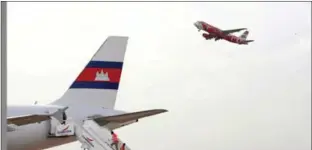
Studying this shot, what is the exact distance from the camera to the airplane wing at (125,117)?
614 inches

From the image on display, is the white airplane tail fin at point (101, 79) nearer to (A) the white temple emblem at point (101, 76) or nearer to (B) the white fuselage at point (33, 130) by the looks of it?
(A) the white temple emblem at point (101, 76)

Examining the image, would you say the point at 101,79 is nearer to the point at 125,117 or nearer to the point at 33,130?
the point at 125,117

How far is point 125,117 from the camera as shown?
16.6m

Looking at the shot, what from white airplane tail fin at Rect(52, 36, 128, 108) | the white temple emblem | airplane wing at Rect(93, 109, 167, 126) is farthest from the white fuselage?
the white temple emblem

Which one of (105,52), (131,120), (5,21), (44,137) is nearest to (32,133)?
(44,137)

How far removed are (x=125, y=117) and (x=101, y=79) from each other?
377 cm

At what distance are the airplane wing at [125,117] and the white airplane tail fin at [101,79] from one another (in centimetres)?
198

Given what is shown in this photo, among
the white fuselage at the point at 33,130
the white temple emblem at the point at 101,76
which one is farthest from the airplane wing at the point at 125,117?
the white temple emblem at the point at 101,76

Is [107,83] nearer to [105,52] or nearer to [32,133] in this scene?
[105,52]

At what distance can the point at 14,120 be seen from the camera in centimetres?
1297

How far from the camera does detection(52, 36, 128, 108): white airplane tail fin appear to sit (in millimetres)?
19359

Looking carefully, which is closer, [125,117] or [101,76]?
[125,117]

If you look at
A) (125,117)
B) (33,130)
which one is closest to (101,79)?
(125,117)

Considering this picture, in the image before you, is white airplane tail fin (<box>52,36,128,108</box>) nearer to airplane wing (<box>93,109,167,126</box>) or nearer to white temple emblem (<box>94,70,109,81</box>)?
white temple emblem (<box>94,70,109,81</box>)
